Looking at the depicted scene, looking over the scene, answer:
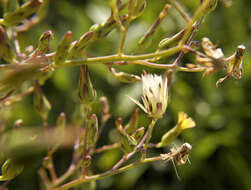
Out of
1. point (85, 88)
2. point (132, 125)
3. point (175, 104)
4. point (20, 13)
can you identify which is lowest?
point (175, 104)

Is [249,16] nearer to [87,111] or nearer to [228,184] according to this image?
[228,184]

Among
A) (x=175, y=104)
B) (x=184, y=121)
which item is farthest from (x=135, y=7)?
(x=175, y=104)

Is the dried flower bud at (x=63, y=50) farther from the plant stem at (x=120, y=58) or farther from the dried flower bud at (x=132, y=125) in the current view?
the dried flower bud at (x=132, y=125)

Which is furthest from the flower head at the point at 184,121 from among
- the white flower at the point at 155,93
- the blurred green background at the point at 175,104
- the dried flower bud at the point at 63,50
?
the blurred green background at the point at 175,104

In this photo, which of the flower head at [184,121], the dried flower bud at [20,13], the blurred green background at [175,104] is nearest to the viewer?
→ the dried flower bud at [20,13]

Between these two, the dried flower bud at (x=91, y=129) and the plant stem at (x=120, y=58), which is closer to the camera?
the plant stem at (x=120, y=58)

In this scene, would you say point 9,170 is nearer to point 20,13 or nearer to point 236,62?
point 20,13
